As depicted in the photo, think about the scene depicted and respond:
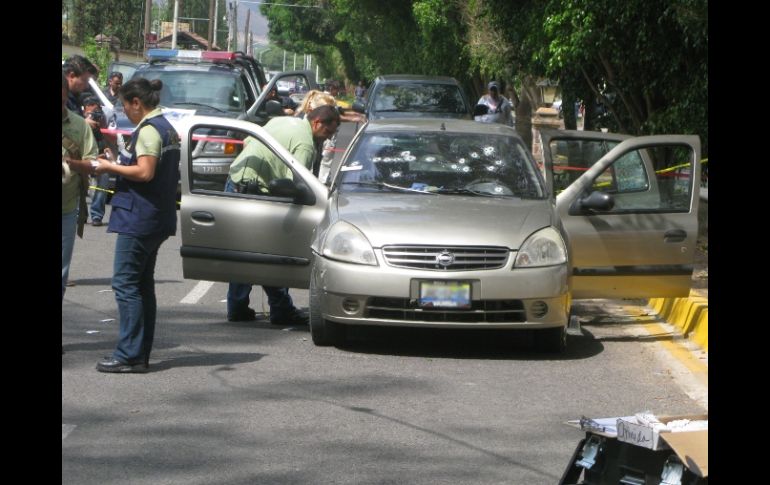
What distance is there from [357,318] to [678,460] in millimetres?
4329

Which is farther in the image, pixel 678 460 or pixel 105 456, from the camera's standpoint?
pixel 105 456

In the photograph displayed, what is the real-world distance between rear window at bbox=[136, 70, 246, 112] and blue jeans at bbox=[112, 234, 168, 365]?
1183 cm

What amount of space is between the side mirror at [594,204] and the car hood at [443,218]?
0.23m

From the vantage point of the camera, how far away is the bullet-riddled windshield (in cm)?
972

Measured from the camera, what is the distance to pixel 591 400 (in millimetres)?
7664

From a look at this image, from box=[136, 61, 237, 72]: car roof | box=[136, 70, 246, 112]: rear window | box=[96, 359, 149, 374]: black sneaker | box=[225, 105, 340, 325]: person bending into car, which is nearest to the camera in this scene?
box=[96, 359, 149, 374]: black sneaker

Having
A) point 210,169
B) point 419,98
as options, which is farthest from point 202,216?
point 419,98

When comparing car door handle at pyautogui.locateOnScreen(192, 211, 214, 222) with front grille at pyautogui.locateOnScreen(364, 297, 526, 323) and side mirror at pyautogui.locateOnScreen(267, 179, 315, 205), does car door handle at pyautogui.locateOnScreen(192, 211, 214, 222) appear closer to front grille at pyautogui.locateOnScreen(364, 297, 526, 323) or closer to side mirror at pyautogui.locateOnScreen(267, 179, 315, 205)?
side mirror at pyautogui.locateOnScreen(267, 179, 315, 205)

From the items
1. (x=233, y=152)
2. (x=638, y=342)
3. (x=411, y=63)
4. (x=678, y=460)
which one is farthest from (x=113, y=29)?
(x=678, y=460)

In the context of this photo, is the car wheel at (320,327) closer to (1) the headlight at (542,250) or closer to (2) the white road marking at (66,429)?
(1) the headlight at (542,250)

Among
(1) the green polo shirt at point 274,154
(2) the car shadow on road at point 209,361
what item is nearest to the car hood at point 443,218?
(1) the green polo shirt at point 274,154

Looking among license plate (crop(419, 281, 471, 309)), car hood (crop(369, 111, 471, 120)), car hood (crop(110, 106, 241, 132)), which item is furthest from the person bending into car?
car hood (crop(369, 111, 471, 120))
